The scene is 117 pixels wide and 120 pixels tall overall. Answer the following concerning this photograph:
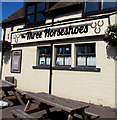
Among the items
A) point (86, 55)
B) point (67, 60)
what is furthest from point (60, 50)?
point (86, 55)

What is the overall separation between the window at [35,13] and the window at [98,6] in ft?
10.5

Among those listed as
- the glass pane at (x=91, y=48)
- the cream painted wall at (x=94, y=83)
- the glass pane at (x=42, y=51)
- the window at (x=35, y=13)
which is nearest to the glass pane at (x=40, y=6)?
the window at (x=35, y=13)

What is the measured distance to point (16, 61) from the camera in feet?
34.0

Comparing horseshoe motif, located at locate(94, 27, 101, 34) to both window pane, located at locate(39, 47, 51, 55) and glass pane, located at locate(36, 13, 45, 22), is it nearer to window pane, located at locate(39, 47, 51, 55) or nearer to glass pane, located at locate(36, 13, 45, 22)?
window pane, located at locate(39, 47, 51, 55)

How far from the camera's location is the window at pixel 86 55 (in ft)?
24.0

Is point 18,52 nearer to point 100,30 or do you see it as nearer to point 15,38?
point 15,38

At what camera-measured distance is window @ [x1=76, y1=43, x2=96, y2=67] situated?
7320 millimetres

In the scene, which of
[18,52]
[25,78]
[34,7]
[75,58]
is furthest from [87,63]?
[34,7]

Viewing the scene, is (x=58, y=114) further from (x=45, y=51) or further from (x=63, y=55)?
(x=45, y=51)

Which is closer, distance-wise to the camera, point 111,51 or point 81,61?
point 111,51

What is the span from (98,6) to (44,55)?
159 inches

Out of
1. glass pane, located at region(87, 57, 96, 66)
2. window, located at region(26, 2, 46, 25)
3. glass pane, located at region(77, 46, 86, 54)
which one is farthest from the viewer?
window, located at region(26, 2, 46, 25)

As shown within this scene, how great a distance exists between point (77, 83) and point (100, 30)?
8.95 feet

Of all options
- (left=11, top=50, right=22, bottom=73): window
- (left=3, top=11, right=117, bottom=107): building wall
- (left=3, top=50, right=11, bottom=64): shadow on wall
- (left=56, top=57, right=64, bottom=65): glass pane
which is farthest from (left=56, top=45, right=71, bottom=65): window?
(left=3, top=50, right=11, bottom=64): shadow on wall
